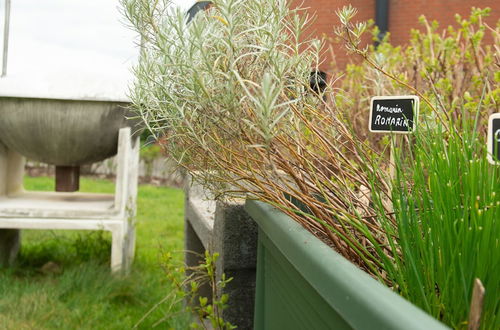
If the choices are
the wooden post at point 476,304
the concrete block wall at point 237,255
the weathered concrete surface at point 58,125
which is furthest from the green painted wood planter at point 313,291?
the weathered concrete surface at point 58,125

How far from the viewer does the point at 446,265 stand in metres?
0.79

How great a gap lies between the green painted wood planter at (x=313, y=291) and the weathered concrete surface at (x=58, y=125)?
175 cm

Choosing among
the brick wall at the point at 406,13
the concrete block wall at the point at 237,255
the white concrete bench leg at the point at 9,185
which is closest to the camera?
the concrete block wall at the point at 237,255

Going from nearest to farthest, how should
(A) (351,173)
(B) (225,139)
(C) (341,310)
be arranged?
1. (C) (341,310)
2. (B) (225,139)
3. (A) (351,173)

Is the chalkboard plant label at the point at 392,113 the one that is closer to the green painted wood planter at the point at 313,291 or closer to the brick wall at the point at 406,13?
the green painted wood planter at the point at 313,291

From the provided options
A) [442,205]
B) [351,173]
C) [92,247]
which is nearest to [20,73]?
[92,247]

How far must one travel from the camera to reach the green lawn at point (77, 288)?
7.53ft

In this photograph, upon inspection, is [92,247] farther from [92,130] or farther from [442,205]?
[442,205]

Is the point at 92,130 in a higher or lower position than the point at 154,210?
higher

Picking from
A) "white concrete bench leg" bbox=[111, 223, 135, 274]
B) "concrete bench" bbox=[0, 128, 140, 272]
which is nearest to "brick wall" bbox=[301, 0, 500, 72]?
"concrete bench" bbox=[0, 128, 140, 272]

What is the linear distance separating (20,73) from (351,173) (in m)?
2.14

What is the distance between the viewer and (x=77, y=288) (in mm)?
2670

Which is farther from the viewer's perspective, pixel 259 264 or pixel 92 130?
pixel 92 130

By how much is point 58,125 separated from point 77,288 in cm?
86
